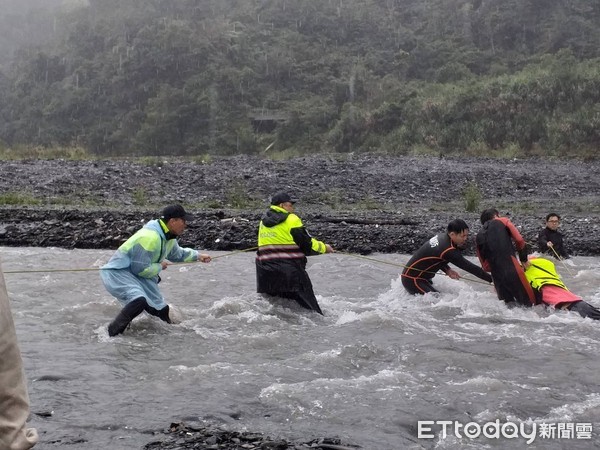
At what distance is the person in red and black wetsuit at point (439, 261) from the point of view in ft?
31.4

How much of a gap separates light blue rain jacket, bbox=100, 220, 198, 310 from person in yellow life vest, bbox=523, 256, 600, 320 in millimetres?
4326

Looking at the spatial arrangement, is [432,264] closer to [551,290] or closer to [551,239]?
[551,290]

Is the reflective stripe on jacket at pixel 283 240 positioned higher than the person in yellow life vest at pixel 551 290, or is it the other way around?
the reflective stripe on jacket at pixel 283 240

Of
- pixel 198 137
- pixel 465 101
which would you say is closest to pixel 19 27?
pixel 198 137

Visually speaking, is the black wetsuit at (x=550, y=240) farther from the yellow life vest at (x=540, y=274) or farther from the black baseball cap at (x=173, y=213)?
the black baseball cap at (x=173, y=213)

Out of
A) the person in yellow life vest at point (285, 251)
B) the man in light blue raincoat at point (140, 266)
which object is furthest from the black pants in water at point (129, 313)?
the person in yellow life vest at point (285, 251)

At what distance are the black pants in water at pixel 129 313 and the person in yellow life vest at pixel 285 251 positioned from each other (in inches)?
57.8

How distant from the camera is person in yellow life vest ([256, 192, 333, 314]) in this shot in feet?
30.0

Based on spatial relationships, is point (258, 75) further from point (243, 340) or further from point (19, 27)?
point (19, 27)

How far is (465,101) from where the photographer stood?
34.7m

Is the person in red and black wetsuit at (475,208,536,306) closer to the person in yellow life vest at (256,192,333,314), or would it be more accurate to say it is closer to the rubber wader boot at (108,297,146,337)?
the person in yellow life vest at (256,192,333,314)

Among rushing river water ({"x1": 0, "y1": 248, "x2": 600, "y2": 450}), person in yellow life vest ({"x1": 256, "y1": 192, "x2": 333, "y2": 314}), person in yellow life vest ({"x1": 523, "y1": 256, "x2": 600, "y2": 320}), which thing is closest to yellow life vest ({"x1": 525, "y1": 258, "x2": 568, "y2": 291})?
person in yellow life vest ({"x1": 523, "y1": 256, "x2": 600, "y2": 320})

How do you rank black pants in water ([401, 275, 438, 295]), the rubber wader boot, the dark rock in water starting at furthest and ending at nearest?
black pants in water ([401, 275, 438, 295]) → the rubber wader boot → the dark rock in water
